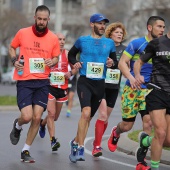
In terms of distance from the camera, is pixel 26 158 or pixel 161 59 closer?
pixel 161 59

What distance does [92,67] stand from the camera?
418 inches

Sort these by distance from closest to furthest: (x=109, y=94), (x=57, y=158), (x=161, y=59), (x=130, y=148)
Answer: (x=161, y=59)
(x=57, y=158)
(x=109, y=94)
(x=130, y=148)

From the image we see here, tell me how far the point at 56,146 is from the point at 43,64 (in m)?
1.78

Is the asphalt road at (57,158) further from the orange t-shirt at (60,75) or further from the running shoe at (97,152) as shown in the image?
the orange t-shirt at (60,75)

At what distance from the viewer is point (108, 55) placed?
35.9 ft

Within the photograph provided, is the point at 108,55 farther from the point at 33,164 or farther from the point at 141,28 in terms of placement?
the point at 141,28

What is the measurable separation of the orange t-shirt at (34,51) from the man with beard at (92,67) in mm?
441

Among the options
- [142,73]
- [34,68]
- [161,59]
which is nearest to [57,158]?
[34,68]

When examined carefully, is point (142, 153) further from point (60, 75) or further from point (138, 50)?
point (60, 75)

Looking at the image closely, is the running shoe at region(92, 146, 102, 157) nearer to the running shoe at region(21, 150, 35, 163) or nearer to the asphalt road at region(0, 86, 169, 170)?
the asphalt road at region(0, 86, 169, 170)

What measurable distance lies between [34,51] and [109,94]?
6.37 feet

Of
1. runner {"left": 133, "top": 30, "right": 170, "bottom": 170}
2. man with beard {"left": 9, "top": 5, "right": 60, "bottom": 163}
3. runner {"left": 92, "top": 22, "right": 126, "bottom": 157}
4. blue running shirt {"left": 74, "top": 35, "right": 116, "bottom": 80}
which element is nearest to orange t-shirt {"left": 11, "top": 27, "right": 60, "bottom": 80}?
man with beard {"left": 9, "top": 5, "right": 60, "bottom": 163}

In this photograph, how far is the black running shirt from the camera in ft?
29.5

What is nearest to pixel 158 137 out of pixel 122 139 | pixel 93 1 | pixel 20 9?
pixel 122 139
